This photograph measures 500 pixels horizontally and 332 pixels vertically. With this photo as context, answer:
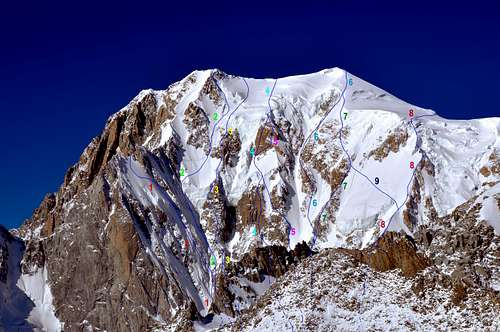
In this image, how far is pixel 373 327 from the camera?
338ft

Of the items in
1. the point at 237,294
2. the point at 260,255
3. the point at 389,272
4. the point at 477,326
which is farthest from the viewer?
the point at 260,255

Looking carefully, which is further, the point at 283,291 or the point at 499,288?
the point at 283,291

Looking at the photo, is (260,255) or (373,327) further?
(260,255)

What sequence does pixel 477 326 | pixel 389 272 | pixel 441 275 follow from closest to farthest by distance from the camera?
pixel 477 326, pixel 441 275, pixel 389 272

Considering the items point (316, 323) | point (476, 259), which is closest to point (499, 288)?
point (476, 259)

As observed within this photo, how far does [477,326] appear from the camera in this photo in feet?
314

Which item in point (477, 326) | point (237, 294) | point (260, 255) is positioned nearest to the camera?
point (477, 326)

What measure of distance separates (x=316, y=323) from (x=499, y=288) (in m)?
20.7

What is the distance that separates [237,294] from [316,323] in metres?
53.0

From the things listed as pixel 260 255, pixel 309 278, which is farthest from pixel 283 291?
pixel 260 255

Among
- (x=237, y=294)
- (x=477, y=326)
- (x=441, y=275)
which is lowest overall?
(x=477, y=326)

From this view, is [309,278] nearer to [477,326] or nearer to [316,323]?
[316,323]

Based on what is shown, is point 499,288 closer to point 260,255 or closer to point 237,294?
point 237,294

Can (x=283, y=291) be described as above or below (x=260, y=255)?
below
